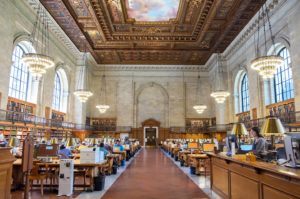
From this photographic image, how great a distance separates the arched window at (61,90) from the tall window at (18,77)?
466 centimetres

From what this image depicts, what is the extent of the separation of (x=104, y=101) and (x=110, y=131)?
3.47m

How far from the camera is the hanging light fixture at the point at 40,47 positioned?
11.3 meters

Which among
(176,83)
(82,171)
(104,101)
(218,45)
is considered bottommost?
(82,171)

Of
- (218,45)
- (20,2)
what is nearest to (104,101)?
(218,45)

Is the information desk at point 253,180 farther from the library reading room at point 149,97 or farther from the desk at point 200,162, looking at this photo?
the desk at point 200,162

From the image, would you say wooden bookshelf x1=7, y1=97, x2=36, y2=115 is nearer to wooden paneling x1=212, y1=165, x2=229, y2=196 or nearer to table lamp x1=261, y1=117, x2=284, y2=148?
wooden paneling x1=212, y1=165, x2=229, y2=196

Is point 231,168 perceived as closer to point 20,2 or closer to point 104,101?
point 20,2

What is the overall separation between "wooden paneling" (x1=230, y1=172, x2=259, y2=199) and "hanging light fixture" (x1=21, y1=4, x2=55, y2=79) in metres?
9.91

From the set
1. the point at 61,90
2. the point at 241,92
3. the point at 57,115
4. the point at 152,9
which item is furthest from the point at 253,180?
the point at 61,90

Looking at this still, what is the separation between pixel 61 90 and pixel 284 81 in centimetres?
1673

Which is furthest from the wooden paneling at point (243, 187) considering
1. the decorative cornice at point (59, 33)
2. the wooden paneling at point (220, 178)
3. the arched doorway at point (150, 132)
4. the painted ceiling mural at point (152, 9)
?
the arched doorway at point (150, 132)

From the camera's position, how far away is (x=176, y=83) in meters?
27.9

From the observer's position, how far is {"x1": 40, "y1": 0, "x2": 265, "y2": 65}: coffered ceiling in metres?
14.6

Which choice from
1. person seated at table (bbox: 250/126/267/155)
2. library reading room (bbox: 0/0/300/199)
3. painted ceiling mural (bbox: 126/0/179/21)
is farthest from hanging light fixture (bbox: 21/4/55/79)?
person seated at table (bbox: 250/126/267/155)
